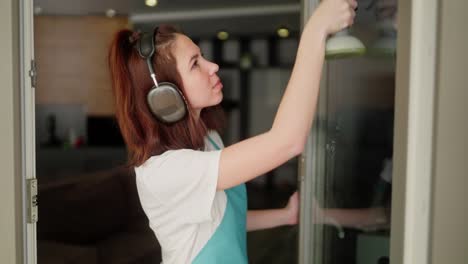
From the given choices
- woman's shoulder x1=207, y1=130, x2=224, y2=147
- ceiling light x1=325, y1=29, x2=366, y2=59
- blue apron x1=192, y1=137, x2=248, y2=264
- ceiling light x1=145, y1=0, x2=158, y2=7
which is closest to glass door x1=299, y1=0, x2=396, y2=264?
ceiling light x1=325, y1=29, x2=366, y2=59

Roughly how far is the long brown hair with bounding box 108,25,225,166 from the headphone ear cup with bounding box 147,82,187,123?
0.16ft

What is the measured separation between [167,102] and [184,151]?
0.12m

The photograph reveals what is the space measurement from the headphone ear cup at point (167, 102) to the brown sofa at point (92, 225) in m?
2.01

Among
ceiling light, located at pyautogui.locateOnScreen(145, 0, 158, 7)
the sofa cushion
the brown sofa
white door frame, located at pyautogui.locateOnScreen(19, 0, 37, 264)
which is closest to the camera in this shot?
white door frame, located at pyautogui.locateOnScreen(19, 0, 37, 264)

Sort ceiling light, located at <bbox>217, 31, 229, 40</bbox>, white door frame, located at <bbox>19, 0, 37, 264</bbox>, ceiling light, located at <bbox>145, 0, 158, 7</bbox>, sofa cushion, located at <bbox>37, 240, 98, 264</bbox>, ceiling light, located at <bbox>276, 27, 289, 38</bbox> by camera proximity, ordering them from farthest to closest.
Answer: ceiling light, located at <bbox>217, 31, 229, 40</bbox>, ceiling light, located at <bbox>276, 27, 289, 38</bbox>, ceiling light, located at <bbox>145, 0, 158, 7</bbox>, sofa cushion, located at <bbox>37, 240, 98, 264</bbox>, white door frame, located at <bbox>19, 0, 37, 264</bbox>

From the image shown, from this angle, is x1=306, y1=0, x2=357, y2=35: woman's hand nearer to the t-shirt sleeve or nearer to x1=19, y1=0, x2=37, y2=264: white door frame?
the t-shirt sleeve

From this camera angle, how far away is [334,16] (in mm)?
768

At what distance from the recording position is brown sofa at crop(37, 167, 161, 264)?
292 centimetres

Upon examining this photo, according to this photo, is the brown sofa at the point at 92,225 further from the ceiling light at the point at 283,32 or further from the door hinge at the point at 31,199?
the ceiling light at the point at 283,32

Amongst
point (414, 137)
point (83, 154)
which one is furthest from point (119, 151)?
point (414, 137)

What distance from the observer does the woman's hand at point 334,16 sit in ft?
2.51

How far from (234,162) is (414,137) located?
0.37 m

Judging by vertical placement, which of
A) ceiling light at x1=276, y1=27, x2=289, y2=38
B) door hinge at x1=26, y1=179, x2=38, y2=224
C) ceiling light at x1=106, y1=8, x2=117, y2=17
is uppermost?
ceiling light at x1=106, y1=8, x2=117, y2=17

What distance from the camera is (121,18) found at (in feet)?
18.9
